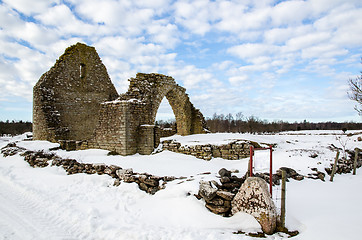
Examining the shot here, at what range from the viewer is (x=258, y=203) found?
457 cm

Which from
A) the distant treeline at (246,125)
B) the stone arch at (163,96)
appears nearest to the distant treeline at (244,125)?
the distant treeline at (246,125)

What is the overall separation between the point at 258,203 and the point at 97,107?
17.0 meters

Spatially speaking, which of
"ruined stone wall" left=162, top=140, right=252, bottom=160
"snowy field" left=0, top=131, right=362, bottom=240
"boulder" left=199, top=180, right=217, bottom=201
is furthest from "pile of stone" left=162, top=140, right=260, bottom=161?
"boulder" left=199, top=180, right=217, bottom=201

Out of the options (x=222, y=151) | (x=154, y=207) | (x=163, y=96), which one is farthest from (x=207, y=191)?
(x=163, y=96)

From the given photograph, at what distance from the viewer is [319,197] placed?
5.88 metres

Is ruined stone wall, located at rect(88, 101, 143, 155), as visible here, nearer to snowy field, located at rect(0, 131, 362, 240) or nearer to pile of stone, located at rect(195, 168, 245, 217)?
snowy field, located at rect(0, 131, 362, 240)

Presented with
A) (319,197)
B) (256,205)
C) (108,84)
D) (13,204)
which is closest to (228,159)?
(319,197)

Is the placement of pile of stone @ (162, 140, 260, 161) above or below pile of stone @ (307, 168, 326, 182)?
above

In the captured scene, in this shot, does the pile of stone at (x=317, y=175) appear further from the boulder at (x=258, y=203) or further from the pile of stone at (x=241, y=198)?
the boulder at (x=258, y=203)

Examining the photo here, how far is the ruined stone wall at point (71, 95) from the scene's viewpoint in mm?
15867

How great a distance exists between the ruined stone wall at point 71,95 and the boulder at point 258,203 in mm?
14102

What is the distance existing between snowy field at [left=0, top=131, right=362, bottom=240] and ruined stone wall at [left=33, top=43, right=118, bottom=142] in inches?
295

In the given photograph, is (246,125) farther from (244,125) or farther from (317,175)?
(317,175)

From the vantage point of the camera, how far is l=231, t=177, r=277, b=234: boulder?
4348mm
